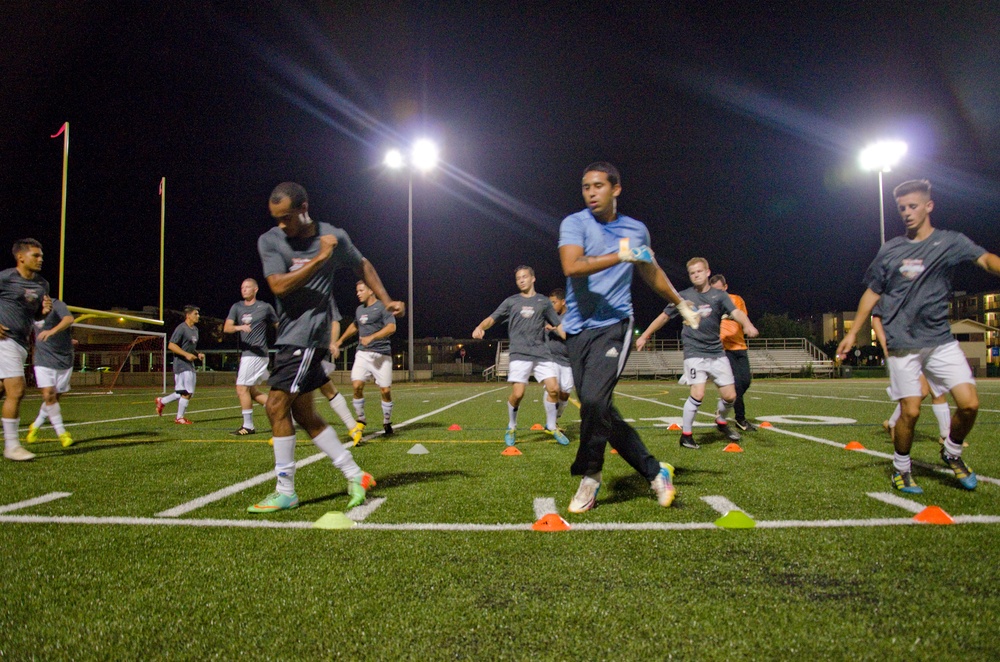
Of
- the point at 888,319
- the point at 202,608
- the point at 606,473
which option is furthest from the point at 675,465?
the point at 202,608

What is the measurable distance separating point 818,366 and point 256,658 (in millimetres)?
51341

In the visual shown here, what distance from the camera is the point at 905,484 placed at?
409 cm

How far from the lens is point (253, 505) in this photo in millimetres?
3762

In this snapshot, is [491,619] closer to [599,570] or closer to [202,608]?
[599,570]

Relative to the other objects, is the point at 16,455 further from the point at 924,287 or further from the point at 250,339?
the point at 924,287

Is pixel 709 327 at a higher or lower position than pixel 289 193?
lower

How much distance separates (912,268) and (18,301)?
27.8ft

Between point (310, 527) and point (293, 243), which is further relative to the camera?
point (293, 243)

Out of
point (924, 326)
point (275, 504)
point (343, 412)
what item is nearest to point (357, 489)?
point (275, 504)

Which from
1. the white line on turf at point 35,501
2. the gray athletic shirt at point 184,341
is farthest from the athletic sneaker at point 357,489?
the gray athletic shirt at point 184,341

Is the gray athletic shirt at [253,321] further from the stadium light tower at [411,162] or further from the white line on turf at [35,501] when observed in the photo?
the stadium light tower at [411,162]

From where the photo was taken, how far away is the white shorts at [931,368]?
415 cm

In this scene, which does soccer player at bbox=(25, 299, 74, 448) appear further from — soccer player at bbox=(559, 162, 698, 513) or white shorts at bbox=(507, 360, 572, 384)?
soccer player at bbox=(559, 162, 698, 513)

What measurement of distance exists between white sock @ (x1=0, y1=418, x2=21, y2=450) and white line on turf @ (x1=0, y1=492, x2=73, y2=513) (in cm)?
238
